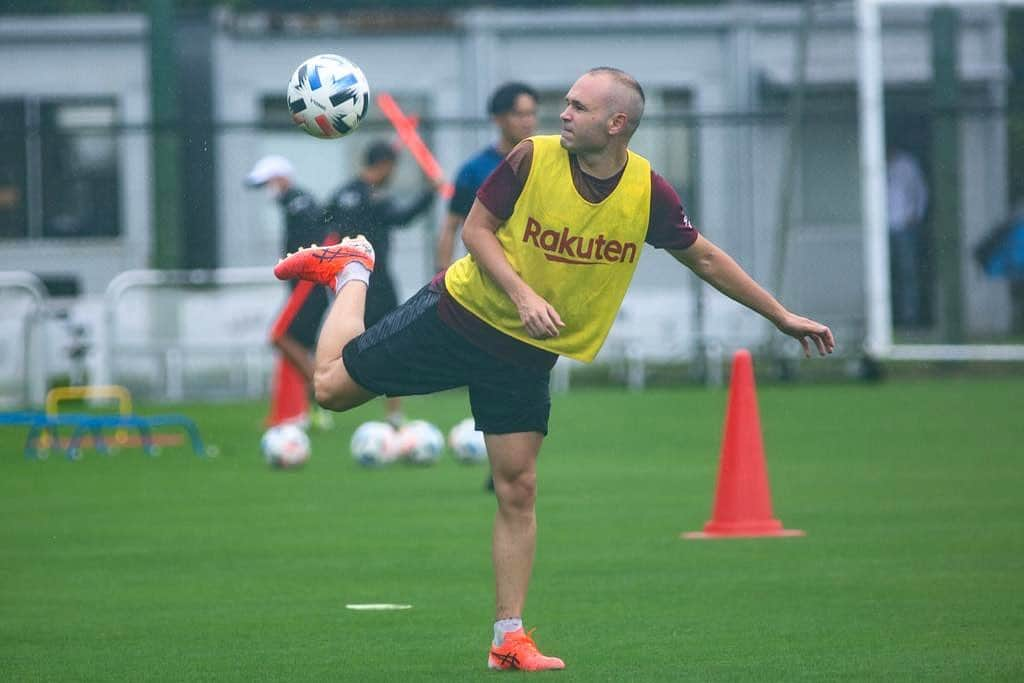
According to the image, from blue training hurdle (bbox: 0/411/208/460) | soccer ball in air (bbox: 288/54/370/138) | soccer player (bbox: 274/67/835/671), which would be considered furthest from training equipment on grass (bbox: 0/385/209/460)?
soccer player (bbox: 274/67/835/671)

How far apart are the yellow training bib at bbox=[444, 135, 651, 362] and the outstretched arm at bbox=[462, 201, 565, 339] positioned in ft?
0.27

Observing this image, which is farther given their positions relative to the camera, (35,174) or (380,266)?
(35,174)

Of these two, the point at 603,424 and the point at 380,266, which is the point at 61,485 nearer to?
the point at 380,266

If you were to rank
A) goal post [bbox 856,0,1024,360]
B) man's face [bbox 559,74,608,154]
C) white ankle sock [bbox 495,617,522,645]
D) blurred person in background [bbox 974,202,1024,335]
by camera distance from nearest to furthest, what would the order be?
man's face [bbox 559,74,608,154] → white ankle sock [bbox 495,617,522,645] → goal post [bbox 856,0,1024,360] → blurred person in background [bbox 974,202,1024,335]

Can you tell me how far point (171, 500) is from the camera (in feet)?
39.6

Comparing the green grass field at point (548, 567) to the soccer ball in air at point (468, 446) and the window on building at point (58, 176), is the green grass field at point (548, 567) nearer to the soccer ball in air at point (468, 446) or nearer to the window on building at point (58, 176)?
the soccer ball in air at point (468, 446)

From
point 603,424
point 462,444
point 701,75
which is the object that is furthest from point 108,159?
point 462,444

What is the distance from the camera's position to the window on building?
25.5 metres

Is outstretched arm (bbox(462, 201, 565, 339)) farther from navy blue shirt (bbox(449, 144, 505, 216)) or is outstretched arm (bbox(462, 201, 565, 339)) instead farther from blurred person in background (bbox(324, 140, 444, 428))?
blurred person in background (bbox(324, 140, 444, 428))

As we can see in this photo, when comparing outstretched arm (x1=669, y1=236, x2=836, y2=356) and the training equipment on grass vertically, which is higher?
outstretched arm (x1=669, y1=236, x2=836, y2=356)

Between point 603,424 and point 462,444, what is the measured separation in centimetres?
355

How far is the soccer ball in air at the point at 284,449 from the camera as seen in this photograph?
45.6ft

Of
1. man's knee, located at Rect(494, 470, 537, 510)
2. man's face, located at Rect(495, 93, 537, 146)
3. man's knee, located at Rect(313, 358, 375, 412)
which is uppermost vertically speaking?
man's face, located at Rect(495, 93, 537, 146)

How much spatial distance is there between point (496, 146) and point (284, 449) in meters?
3.34
